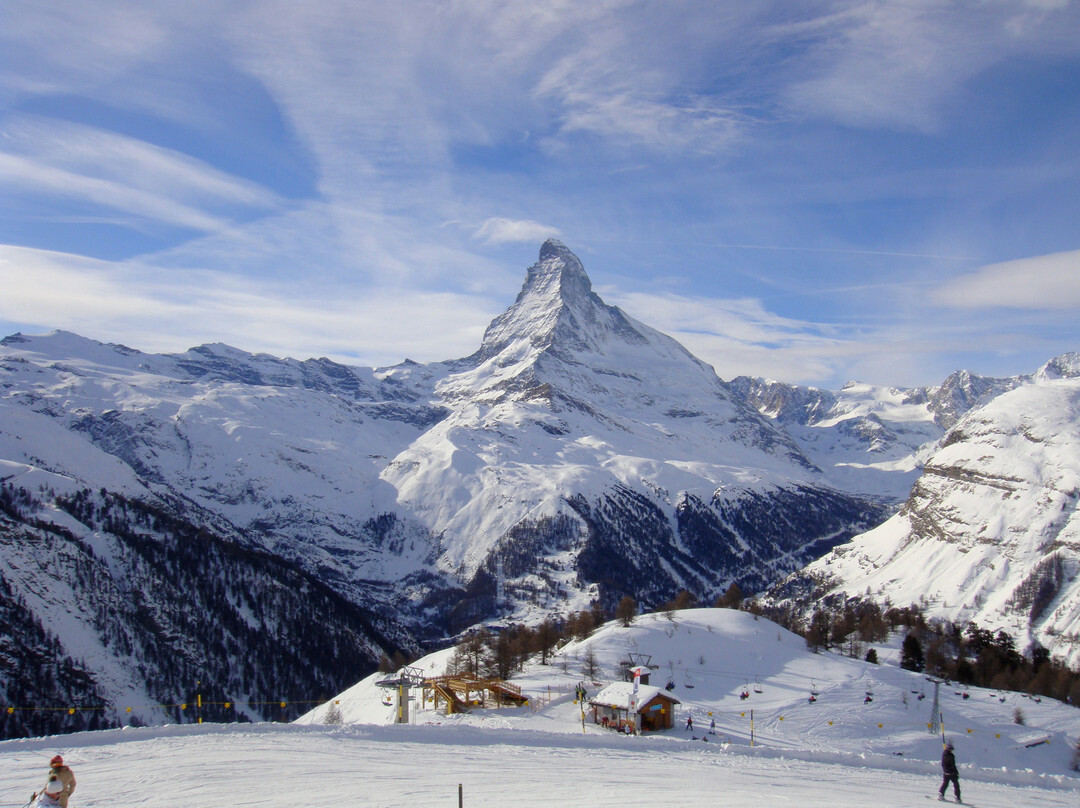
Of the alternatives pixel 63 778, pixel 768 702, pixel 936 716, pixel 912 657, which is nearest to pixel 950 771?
pixel 63 778

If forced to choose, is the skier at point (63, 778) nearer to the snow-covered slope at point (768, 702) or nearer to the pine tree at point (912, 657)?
the snow-covered slope at point (768, 702)

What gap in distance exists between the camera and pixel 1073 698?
10888 centimetres

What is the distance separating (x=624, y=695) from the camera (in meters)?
68.4

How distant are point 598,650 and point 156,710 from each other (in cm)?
9451

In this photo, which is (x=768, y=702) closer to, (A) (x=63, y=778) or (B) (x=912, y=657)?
(B) (x=912, y=657)

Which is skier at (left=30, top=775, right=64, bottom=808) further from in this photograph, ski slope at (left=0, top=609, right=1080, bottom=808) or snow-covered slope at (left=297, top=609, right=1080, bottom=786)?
snow-covered slope at (left=297, top=609, right=1080, bottom=786)

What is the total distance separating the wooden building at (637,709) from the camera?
65750 mm

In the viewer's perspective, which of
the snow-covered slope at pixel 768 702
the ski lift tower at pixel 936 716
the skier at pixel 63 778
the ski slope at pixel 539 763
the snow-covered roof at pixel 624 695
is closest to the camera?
the skier at pixel 63 778

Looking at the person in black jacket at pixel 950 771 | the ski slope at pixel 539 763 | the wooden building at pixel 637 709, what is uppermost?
the person in black jacket at pixel 950 771

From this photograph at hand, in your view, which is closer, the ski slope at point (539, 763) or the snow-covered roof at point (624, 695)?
the ski slope at point (539, 763)

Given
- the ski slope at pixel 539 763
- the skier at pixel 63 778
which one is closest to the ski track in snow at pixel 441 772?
Result: the ski slope at pixel 539 763

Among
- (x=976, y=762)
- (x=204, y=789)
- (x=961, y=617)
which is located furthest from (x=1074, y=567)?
(x=204, y=789)

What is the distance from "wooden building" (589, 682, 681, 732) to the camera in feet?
216

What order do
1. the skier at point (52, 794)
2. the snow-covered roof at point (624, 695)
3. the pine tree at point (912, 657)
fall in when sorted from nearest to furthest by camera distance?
the skier at point (52, 794) < the snow-covered roof at point (624, 695) < the pine tree at point (912, 657)
